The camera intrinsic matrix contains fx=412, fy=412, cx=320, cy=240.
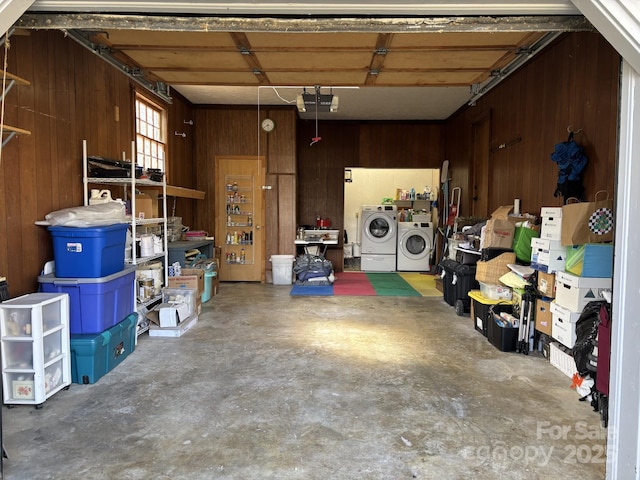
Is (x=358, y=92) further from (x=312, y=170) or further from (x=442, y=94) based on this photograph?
(x=312, y=170)

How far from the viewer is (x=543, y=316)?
3.49 meters

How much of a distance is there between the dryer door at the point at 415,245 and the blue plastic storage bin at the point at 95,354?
6.04 m

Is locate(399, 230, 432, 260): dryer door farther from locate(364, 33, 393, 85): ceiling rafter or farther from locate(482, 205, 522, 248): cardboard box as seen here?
locate(364, 33, 393, 85): ceiling rafter

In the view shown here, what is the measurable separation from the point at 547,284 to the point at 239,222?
199 inches

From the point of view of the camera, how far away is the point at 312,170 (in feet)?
27.3

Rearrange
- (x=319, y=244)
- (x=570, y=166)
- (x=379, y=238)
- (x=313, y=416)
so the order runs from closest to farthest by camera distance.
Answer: (x=313, y=416) < (x=570, y=166) < (x=319, y=244) < (x=379, y=238)

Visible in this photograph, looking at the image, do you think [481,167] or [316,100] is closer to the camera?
[316,100]

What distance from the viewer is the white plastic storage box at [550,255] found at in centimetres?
337

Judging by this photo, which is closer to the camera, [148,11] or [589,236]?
[148,11]

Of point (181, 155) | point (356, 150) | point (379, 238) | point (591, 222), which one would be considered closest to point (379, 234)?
point (379, 238)

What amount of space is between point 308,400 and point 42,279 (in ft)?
6.86

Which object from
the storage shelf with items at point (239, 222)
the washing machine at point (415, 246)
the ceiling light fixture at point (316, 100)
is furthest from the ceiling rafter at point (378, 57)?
the washing machine at point (415, 246)

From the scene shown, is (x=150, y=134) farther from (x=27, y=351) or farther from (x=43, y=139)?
(x=27, y=351)

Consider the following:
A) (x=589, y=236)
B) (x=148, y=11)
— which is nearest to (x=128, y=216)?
(x=148, y=11)
